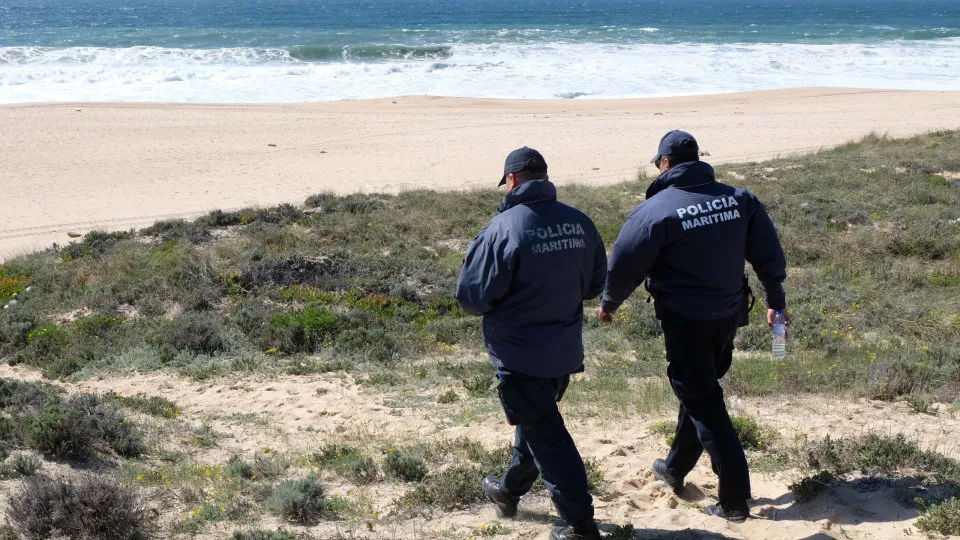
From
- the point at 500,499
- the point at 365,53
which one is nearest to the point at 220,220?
the point at 500,499

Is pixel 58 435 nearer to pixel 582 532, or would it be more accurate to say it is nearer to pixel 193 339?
pixel 193 339

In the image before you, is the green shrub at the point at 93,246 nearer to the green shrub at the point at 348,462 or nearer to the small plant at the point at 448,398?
the small plant at the point at 448,398

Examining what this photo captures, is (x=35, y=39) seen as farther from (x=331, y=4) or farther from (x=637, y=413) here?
(x=637, y=413)

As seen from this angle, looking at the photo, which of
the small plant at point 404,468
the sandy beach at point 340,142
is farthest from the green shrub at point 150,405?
the sandy beach at point 340,142

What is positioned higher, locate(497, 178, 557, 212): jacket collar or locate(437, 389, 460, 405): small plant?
locate(497, 178, 557, 212): jacket collar

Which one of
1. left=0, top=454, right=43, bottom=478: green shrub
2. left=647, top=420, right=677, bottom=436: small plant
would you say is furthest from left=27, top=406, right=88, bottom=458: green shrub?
left=647, top=420, right=677, bottom=436: small plant

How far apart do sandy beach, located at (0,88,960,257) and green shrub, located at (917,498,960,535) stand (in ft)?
45.4

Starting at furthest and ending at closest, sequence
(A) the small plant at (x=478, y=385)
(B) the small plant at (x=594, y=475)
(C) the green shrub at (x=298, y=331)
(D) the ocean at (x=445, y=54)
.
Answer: (D) the ocean at (x=445, y=54) → (C) the green shrub at (x=298, y=331) → (A) the small plant at (x=478, y=385) → (B) the small plant at (x=594, y=475)

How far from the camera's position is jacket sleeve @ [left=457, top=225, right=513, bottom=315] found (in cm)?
376

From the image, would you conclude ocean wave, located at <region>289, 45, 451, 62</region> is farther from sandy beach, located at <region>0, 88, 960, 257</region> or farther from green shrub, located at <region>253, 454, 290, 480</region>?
green shrub, located at <region>253, 454, 290, 480</region>

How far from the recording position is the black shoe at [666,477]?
457 cm

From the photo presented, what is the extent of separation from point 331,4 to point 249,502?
285ft

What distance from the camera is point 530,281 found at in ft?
12.5

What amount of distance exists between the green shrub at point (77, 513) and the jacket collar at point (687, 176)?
2.99 m
